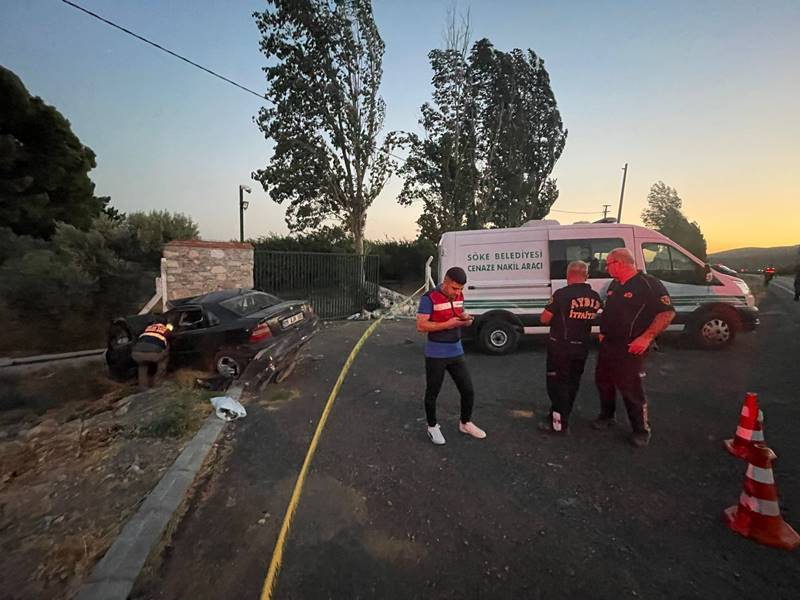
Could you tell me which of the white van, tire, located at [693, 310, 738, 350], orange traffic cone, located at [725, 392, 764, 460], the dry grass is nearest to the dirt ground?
the dry grass

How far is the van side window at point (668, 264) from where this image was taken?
23.1ft

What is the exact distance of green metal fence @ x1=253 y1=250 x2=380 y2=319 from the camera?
464 inches

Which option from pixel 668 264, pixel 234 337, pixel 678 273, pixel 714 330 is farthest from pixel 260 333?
pixel 714 330

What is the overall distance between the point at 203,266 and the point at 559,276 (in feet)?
27.6

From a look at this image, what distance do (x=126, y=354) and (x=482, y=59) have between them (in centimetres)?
2404

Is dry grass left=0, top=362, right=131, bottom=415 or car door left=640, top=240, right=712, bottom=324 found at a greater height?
car door left=640, top=240, right=712, bottom=324

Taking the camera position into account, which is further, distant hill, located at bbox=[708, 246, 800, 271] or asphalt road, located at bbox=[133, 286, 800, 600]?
distant hill, located at bbox=[708, 246, 800, 271]

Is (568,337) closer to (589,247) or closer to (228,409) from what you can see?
(228,409)

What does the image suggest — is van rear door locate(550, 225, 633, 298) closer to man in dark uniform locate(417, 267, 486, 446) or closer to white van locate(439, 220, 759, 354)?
white van locate(439, 220, 759, 354)

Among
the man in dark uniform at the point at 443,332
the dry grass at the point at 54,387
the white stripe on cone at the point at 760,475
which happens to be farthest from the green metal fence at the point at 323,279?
the white stripe on cone at the point at 760,475

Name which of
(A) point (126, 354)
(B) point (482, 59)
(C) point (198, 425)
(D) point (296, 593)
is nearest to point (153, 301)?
(A) point (126, 354)

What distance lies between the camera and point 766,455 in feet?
7.77

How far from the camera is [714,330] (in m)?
7.00

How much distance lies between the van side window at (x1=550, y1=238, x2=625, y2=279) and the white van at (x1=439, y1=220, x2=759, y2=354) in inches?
0.6
